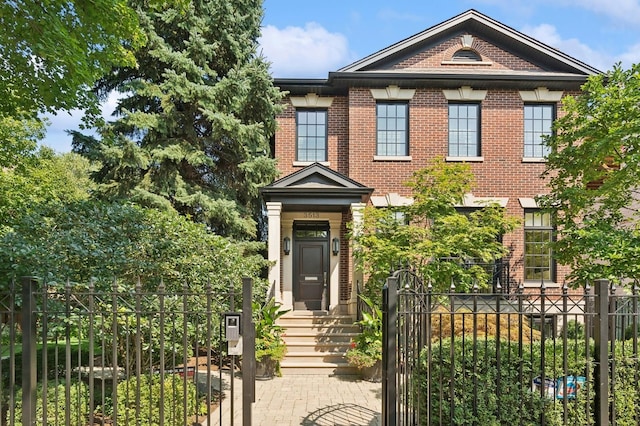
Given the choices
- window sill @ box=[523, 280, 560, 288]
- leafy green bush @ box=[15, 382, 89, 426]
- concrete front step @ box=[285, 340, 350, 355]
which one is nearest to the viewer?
leafy green bush @ box=[15, 382, 89, 426]

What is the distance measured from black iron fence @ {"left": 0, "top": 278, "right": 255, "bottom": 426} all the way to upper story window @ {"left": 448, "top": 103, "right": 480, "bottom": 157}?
30.4 feet

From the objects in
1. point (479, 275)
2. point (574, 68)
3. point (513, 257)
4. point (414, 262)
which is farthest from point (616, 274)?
point (574, 68)

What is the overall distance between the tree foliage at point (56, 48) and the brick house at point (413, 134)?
6027mm

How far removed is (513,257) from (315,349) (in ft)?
22.0

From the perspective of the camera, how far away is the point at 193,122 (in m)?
13.2

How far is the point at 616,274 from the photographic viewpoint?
668 centimetres

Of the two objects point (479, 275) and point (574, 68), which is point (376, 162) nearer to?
point (479, 275)

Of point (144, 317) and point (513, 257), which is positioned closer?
point (144, 317)

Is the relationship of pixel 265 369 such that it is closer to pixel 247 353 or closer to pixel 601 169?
pixel 247 353

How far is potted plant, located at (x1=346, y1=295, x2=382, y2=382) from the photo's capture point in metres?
9.51

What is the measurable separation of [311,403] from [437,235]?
440cm

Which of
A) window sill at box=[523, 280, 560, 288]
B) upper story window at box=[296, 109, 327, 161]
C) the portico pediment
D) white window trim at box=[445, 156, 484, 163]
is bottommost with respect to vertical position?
window sill at box=[523, 280, 560, 288]

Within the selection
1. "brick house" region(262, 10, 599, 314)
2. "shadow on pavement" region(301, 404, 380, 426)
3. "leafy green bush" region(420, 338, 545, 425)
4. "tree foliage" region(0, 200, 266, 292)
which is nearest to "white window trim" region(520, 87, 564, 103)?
"brick house" region(262, 10, 599, 314)

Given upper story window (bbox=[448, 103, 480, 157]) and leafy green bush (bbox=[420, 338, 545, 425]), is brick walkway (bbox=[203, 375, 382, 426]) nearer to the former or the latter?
leafy green bush (bbox=[420, 338, 545, 425])
